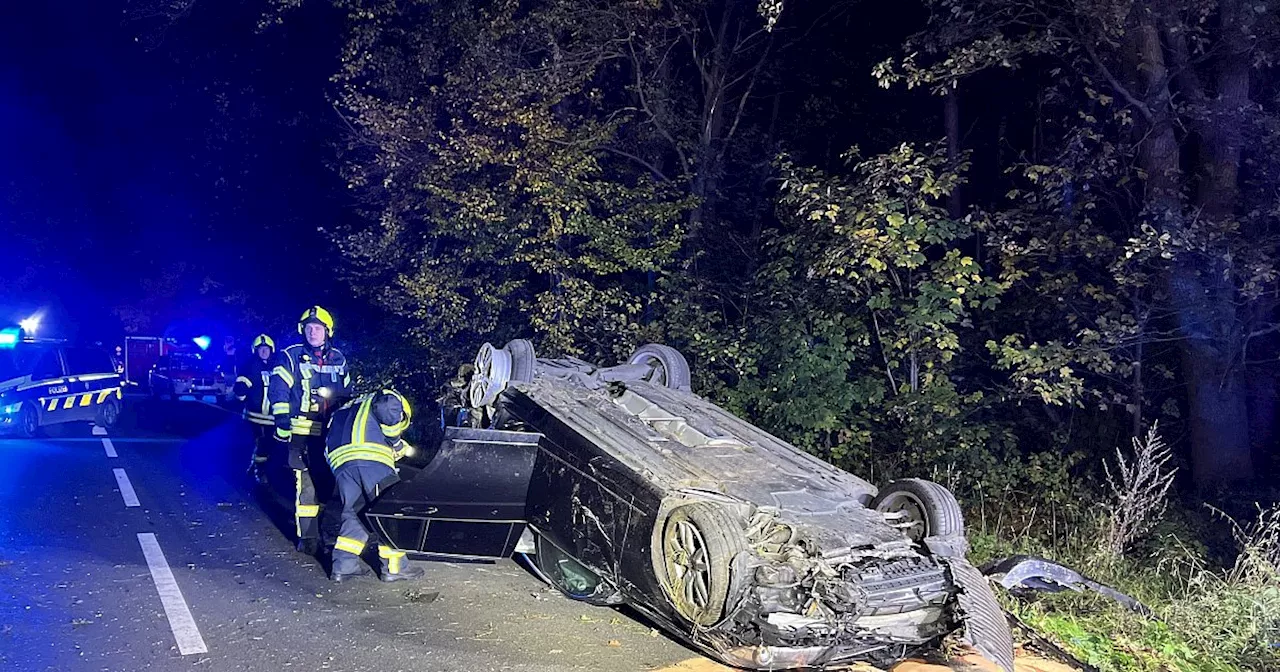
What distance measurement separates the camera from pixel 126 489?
30.2 ft

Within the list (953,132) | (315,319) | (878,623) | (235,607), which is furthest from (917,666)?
(953,132)

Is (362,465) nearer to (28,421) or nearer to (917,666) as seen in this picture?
(917,666)

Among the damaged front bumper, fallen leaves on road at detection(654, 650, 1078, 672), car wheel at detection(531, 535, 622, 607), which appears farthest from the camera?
car wheel at detection(531, 535, 622, 607)

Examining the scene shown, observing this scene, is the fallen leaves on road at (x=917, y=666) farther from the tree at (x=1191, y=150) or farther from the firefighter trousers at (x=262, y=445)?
the firefighter trousers at (x=262, y=445)

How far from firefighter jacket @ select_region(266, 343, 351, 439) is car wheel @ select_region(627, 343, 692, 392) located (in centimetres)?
245

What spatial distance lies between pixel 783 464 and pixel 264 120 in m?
16.5

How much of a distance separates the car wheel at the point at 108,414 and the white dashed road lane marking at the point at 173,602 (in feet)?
24.3

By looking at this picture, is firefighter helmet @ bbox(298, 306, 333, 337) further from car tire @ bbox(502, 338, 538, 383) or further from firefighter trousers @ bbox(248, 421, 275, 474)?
car tire @ bbox(502, 338, 538, 383)

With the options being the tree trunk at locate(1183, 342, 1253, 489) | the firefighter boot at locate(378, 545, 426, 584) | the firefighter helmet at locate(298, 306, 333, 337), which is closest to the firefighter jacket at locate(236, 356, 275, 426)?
the firefighter helmet at locate(298, 306, 333, 337)

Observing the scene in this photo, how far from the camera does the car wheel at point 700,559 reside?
4.68m

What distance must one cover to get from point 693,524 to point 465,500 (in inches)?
78.9

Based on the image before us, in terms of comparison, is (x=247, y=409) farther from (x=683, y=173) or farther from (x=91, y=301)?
(x=91, y=301)

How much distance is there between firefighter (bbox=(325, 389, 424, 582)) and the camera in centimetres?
661

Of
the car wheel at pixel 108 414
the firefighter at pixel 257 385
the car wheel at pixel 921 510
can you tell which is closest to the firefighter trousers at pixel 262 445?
the firefighter at pixel 257 385
